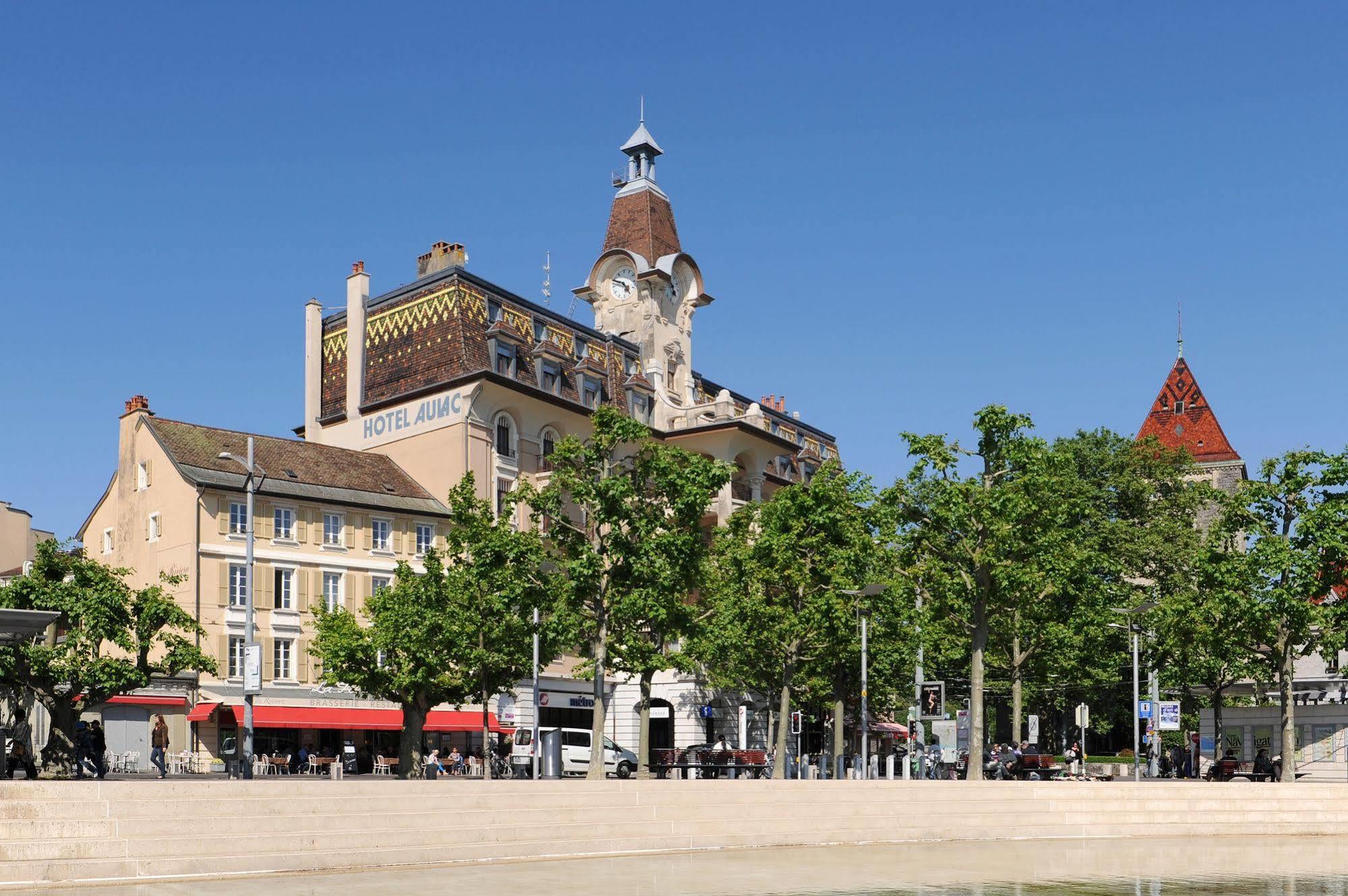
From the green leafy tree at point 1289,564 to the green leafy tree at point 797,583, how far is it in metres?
10.8

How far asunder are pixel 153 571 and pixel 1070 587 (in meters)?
36.0

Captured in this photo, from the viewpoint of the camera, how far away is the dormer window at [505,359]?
67.4 meters

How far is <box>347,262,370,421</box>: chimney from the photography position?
232ft

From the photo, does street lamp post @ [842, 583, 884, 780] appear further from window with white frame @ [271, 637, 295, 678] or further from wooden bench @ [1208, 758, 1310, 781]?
window with white frame @ [271, 637, 295, 678]

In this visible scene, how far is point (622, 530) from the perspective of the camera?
4366 centimetres

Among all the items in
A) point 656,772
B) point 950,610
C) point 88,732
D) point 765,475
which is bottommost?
point 656,772

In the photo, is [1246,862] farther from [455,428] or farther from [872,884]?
[455,428]

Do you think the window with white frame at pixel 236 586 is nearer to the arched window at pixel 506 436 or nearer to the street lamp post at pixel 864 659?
the arched window at pixel 506 436

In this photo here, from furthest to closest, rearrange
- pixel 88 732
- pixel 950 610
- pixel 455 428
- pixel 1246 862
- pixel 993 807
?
pixel 455 428 < pixel 950 610 < pixel 88 732 < pixel 993 807 < pixel 1246 862

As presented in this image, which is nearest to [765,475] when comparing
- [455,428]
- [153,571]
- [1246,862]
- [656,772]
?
[455,428]

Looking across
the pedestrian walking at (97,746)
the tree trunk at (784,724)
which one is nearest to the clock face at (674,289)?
the tree trunk at (784,724)

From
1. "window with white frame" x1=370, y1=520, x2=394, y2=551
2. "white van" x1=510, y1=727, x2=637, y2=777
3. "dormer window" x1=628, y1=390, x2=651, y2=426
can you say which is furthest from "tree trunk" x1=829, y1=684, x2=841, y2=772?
"window with white frame" x1=370, y1=520, x2=394, y2=551

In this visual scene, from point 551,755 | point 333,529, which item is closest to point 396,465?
point 333,529

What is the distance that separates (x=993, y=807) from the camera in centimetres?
3372
